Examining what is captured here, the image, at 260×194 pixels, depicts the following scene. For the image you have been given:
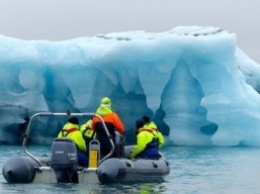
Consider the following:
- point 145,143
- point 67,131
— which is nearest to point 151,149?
point 145,143

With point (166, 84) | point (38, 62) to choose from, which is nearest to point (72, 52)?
point (38, 62)

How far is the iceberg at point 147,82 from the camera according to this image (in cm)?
2495

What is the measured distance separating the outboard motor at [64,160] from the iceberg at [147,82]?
34.4 feet

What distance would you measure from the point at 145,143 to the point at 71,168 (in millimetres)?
1630

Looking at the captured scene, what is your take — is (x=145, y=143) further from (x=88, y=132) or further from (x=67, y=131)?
(x=67, y=131)

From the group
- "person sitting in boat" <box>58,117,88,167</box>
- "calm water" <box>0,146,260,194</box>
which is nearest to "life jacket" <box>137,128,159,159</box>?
"calm water" <box>0,146,260,194</box>

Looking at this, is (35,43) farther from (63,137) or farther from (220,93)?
(63,137)

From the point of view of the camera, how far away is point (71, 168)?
14.5 meters

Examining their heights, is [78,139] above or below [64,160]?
above

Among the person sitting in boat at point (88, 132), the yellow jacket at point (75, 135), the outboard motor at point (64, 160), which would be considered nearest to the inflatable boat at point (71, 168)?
the outboard motor at point (64, 160)

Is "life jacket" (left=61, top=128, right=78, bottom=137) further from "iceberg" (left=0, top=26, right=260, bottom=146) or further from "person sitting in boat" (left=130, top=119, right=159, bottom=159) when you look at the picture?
"iceberg" (left=0, top=26, right=260, bottom=146)

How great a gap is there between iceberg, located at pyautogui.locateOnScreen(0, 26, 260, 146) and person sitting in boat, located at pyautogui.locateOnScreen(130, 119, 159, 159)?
30.1ft

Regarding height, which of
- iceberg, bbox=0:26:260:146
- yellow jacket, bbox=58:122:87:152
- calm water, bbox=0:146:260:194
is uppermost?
iceberg, bbox=0:26:260:146

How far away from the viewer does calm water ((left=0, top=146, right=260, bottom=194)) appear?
1430 cm
